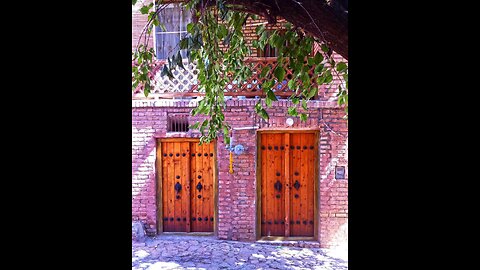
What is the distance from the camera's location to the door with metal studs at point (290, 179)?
795cm

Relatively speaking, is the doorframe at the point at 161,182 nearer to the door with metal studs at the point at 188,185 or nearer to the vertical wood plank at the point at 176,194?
the door with metal studs at the point at 188,185

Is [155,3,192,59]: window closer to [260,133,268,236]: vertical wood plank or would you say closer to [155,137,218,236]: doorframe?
[155,137,218,236]: doorframe

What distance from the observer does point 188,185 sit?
821 centimetres

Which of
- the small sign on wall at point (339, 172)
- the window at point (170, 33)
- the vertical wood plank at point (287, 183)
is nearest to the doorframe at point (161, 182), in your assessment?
the vertical wood plank at point (287, 183)

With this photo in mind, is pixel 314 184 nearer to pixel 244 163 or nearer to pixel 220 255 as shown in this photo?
pixel 244 163

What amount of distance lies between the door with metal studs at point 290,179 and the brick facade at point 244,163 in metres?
0.26

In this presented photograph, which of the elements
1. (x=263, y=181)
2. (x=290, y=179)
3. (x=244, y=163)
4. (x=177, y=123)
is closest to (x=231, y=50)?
(x=244, y=163)

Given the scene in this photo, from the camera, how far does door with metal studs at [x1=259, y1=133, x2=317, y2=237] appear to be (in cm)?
795

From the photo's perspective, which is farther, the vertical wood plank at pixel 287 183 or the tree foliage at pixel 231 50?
the vertical wood plank at pixel 287 183

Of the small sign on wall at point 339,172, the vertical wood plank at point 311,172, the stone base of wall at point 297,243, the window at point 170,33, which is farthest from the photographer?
the window at point 170,33

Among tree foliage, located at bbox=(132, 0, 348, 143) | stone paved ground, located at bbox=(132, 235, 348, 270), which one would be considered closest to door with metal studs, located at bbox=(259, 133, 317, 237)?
stone paved ground, located at bbox=(132, 235, 348, 270)
